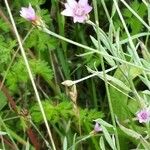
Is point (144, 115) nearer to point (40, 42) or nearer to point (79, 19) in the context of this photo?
point (79, 19)

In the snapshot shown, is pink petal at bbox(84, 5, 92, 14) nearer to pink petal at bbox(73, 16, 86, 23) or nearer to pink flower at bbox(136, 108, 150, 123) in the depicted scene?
pink petal at bbox(73, 16, 86, 23)

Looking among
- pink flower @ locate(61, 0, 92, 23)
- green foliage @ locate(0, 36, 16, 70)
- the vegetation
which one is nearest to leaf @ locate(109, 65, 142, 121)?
the vegetation

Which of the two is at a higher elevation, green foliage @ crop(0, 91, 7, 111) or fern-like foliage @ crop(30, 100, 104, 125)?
green foliage @ crop(0, 91, 7, 111)

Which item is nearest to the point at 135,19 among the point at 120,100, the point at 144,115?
the point at 120,100

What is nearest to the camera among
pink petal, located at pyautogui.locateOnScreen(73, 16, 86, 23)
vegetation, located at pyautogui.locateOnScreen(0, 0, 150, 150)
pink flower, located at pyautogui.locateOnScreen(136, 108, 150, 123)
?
pink petal, located at pyautogui.locateOnScreen(73, 16, 86, 23)

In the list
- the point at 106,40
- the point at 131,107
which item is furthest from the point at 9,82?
the point at 106,40

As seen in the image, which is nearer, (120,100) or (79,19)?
(79,19)

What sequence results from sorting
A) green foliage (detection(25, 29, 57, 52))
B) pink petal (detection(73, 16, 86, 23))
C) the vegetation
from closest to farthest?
pink petal (detection(73, 16, 86, 23)) → the vegetation → green foliage (detection(25, 29, 57, 52))

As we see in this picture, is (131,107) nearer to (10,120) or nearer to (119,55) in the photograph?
(10,120)

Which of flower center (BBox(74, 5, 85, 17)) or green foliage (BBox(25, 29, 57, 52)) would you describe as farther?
green foliage (BBox(25, 29, 57, 52))
